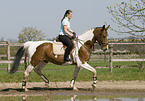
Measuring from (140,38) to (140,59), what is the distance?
192 inches

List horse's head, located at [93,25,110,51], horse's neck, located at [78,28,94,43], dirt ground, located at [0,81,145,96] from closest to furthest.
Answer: dirt ground, located at [0,81,145,96]
horse's head, located at [93,25,110,51]
horse's neck, located at [78,28,94,43]

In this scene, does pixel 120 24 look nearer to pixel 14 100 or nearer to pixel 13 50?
pixel 14 100

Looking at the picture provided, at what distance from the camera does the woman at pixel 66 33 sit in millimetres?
11508

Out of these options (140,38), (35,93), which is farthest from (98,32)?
(140,38)

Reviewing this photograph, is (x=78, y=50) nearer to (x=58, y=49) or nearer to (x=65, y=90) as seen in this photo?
(x=58, y=49)

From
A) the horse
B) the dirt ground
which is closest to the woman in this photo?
the horse

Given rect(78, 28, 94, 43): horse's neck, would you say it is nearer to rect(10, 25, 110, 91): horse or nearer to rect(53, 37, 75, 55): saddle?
rect(10, 25, 110, 91): horse

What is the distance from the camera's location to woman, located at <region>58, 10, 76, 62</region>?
11508mm

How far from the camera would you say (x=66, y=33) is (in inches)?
454

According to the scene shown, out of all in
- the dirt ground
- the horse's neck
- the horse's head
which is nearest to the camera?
the dirt ground

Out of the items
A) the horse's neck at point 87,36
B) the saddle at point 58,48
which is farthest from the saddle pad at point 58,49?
the horse's neck at point 87,36

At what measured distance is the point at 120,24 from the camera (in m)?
16.6

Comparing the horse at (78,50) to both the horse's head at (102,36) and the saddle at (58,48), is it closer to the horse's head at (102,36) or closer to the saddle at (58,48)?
the horse's head at (102,36)

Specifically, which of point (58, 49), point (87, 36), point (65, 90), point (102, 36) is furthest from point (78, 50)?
point (65, 90)
